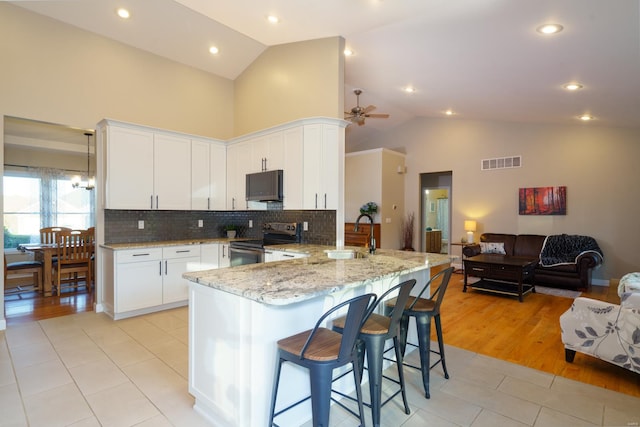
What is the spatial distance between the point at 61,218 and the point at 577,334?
9.14m

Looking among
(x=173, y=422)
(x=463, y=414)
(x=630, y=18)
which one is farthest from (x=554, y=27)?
(x=173, y=422)

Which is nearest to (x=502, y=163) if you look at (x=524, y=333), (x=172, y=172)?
(x=524, y=333)

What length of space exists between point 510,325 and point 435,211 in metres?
5.94

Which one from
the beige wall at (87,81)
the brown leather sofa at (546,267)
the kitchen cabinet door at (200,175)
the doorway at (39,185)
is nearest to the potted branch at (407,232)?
the brown leather sofa at (546,267)

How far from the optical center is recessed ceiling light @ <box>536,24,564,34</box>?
2.67 m

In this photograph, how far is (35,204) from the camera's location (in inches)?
269

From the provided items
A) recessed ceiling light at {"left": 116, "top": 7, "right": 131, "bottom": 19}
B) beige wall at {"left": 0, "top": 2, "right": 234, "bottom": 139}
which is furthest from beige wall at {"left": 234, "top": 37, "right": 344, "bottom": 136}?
recessed ceiling light at {"left": 116, "top": 7, "right": 131, "bottom": 19}

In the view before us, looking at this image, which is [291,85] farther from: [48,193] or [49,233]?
[48,193]

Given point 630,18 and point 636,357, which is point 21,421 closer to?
point 636,357

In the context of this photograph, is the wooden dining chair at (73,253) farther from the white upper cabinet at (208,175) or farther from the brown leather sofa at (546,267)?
the brown leather sofa at (546,267)

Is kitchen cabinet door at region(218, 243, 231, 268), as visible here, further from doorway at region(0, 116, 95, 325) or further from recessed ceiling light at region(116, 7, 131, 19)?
recessed ceiling light at region(116, 7, 131, 19)

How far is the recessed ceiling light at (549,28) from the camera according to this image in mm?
2671

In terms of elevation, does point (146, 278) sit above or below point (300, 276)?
below

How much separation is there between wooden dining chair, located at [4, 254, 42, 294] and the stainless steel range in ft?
10.3
